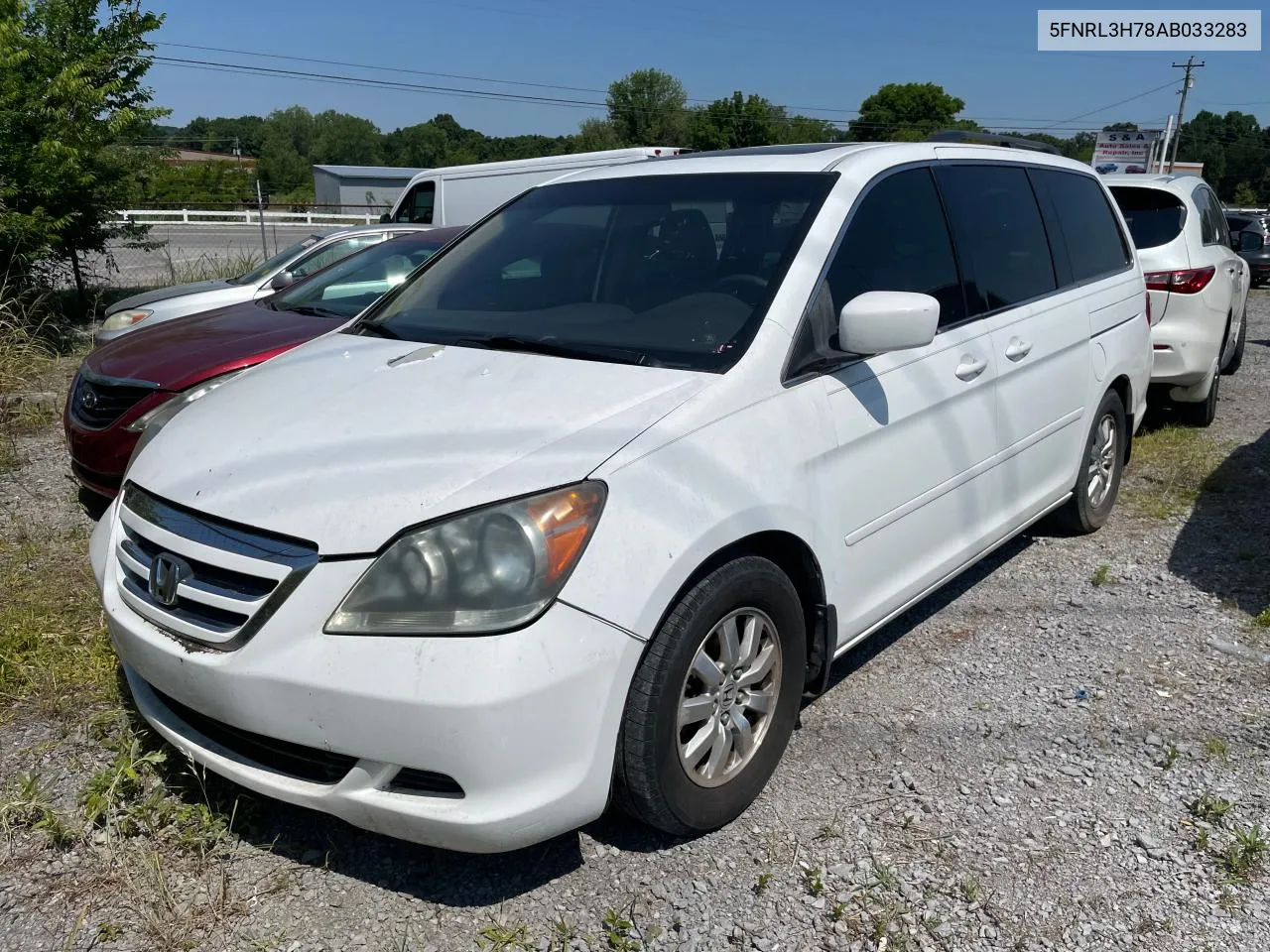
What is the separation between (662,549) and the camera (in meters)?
2.31

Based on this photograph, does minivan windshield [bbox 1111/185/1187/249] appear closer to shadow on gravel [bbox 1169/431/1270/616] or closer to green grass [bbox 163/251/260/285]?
shadow on gravel [bbox 1169/431/1270/616]

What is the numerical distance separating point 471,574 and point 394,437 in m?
0.55

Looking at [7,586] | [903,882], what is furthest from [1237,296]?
[7,586]

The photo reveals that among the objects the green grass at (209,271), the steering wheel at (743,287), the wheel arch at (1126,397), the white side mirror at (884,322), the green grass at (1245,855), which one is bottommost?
the green grass at (1245,855)

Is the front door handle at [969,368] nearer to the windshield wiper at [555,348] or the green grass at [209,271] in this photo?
the windshield wiper at [555,348]

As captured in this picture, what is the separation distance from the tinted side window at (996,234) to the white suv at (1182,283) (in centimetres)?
298

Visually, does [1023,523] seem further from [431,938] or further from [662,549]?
[431,938]

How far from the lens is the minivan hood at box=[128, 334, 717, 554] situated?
2271mm

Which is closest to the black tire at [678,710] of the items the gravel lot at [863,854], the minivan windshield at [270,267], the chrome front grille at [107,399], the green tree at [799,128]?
the gravel lot at [863,854]

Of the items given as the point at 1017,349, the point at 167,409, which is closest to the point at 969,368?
the point at 1017,349

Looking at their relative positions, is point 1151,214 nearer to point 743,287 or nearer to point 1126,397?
point 1126,397

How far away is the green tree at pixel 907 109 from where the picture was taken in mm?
89625

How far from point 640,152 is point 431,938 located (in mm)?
10788

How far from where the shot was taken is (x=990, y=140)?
4.75m
